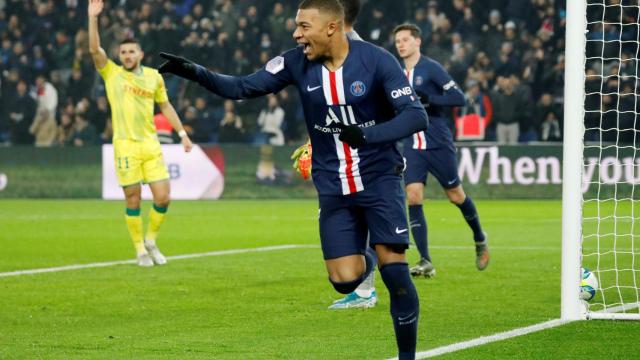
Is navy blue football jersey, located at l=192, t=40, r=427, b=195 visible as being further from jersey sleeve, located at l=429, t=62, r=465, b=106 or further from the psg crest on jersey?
jersey sleeve, located at l=429, t=62, r=465, b=106

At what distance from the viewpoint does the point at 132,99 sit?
41.2 feet

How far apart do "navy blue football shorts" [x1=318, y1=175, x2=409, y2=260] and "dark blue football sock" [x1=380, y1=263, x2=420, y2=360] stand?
0.15 metres

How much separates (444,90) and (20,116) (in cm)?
1672

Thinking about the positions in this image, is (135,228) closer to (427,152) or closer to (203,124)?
(427,152)

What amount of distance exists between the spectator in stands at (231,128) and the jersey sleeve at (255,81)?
61.2 feet

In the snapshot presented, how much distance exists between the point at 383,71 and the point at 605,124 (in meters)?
18.2

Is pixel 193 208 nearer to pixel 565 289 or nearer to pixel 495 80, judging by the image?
pixel 495 80

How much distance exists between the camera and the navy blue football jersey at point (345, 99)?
19.7ft

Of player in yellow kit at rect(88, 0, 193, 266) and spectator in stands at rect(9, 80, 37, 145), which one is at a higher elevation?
player in yellow kit at rect(88, 0, 193, 266)

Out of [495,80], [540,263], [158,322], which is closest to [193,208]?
[495,80]

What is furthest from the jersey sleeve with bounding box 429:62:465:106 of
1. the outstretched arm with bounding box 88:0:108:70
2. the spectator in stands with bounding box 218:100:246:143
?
the spectator in stands with bounding box 218:100:246:143

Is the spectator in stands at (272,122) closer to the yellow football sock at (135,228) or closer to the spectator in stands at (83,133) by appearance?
the spectator in stands at (83,133)

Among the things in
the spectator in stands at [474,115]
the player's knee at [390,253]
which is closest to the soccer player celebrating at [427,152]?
the player's knee at [390,253]

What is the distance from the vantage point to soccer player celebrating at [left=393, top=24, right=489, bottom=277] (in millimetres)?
10961
